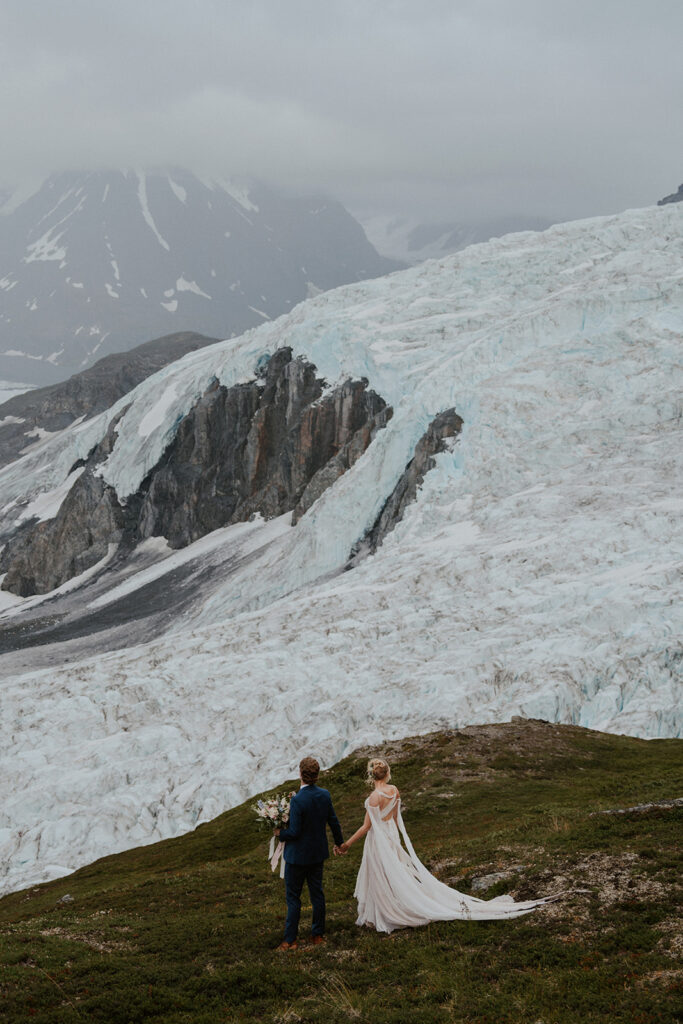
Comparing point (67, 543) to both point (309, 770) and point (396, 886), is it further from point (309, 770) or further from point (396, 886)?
point (396, 886)

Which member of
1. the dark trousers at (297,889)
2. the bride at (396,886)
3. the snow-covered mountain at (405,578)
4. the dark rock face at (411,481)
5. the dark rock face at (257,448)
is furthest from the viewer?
the dark rock face at (257,448)

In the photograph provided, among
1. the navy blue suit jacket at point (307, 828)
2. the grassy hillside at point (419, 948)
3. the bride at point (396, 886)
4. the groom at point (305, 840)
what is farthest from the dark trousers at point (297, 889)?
the bride at point (396, 886)

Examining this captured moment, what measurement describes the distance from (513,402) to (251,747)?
42851mm

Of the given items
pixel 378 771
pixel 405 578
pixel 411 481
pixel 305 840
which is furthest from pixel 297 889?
pixel 411 481

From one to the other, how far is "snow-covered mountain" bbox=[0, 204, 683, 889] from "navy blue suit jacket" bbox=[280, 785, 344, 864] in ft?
94.4

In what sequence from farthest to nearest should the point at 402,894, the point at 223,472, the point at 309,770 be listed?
the point at 223,472 < the point at 402,894 < the point at 309,770

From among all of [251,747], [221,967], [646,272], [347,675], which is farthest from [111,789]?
[646,272]

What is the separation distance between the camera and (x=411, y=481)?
73875mm

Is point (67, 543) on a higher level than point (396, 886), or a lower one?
higher

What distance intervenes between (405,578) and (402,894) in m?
42.0

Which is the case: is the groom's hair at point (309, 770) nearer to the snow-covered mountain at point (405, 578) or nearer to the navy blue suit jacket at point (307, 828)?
the navy blue suit jacket at point (307, 828)

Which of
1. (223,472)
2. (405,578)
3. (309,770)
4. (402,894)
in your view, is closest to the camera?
(309,770)

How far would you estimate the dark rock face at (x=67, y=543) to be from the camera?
436 ft

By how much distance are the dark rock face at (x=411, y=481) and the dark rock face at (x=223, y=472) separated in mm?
20012
